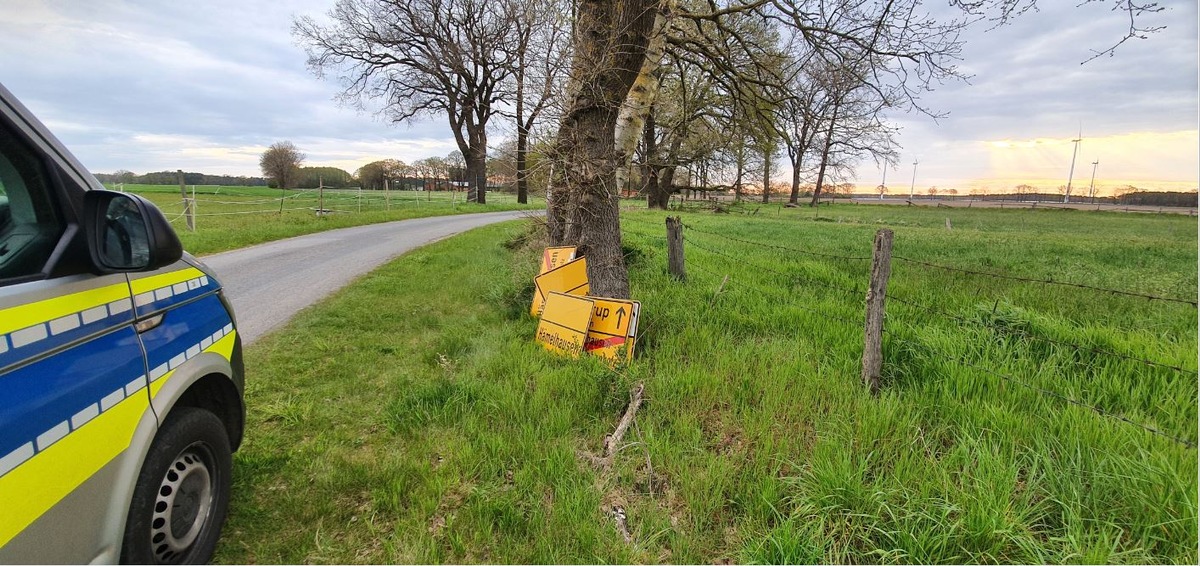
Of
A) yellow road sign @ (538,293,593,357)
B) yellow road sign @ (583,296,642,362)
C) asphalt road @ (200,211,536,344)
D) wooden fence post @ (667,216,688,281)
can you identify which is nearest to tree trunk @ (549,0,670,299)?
yellow road sign @ (538,293,593,357)

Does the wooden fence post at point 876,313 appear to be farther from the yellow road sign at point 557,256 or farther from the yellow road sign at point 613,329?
the yellow road sign at point 557,256

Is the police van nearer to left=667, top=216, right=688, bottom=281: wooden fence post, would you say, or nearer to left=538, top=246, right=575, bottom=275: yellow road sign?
left=538, top=246, right=575, bottom=275: yellow road sign

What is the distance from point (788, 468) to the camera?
2689mm

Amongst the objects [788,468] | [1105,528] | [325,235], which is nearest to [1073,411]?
[1105,528]

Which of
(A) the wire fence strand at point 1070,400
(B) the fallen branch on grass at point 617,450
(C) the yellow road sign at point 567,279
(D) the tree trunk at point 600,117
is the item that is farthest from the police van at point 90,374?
(A) the wire fence strand at point 1070,400

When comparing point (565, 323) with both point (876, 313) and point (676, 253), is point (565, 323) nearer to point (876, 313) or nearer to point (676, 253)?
point (676, 253)

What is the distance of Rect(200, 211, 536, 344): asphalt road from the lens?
21.4 feet

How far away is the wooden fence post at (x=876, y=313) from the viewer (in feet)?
11.2

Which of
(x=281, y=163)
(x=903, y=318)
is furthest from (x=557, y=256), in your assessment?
(x=281, y=163)

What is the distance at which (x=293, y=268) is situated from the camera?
9445mm

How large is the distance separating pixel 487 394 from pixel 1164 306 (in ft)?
21.9

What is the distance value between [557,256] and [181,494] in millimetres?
4772

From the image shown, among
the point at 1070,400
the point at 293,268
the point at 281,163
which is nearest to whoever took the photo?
the point at 1070,400

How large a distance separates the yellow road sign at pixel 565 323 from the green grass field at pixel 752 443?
214 mm
